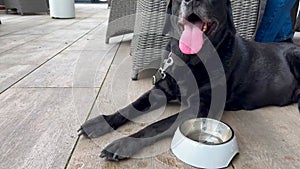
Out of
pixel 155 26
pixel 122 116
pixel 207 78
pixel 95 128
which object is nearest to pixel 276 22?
pixel 155 26

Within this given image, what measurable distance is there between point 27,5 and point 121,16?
3.82 metres

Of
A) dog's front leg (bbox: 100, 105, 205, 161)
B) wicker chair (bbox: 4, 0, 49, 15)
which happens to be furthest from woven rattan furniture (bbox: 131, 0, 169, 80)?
wicker chair (bbox: 4, 0, 49, 15)

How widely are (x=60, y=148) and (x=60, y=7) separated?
465cm

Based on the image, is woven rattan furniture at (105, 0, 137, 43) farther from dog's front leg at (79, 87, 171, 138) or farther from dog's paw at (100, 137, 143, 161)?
dog's paw at (100, 137, 143, 161)

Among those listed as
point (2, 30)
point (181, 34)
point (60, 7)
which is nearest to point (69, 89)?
point (181, 34)

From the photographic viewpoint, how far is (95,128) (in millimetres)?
1059

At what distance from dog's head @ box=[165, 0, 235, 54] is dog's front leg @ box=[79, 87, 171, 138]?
10.9 inches

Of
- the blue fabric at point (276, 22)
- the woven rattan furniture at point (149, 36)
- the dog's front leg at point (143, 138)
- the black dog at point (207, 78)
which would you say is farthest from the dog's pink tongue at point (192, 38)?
the blue fabric at point (276, 22)

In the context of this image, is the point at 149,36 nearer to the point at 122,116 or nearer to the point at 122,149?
the point at 122,116

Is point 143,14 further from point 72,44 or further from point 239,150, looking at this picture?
point 72,44

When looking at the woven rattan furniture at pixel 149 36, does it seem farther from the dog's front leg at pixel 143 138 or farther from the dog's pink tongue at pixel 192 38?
the dog's front leg at pixel 143 138

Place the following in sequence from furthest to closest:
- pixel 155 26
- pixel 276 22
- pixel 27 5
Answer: pixel 27 5 → pixel 276 22 → pixel 155 26

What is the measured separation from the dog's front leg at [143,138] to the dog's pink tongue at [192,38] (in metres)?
0.25

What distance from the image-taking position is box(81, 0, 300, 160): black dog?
1033 mm
